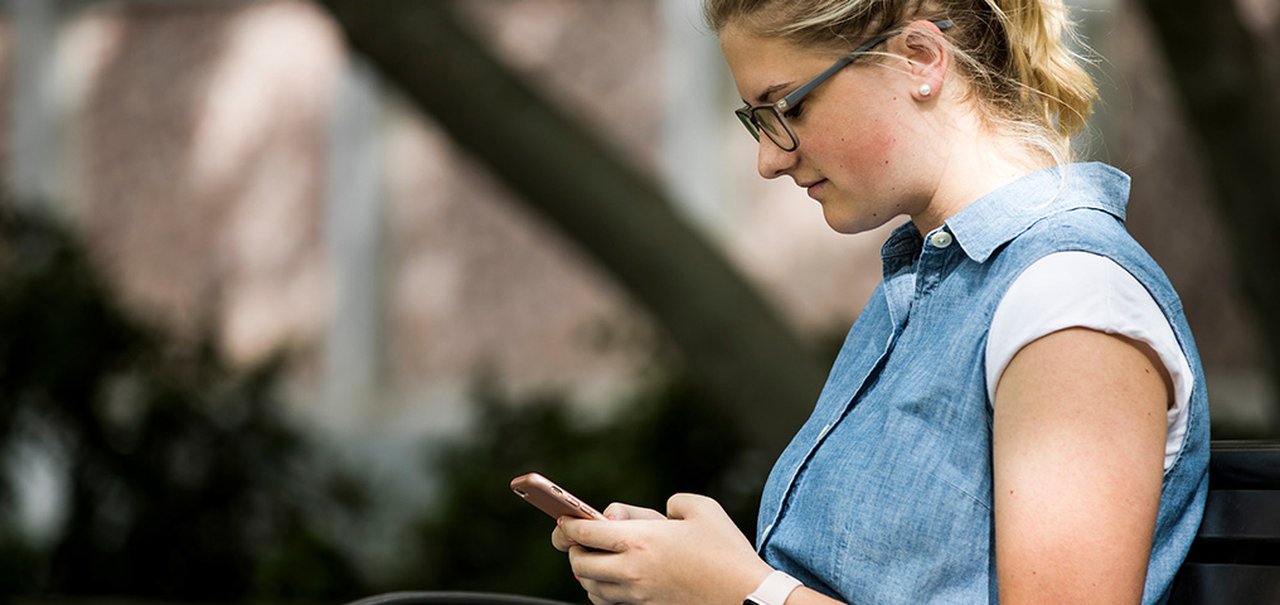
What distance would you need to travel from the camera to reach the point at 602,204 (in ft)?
13.6

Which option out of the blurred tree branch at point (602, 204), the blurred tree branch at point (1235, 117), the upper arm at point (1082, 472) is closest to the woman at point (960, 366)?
the upper arm at point (1082, 472)

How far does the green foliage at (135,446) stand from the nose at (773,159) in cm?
403

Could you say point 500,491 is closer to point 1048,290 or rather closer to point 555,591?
point 555,591

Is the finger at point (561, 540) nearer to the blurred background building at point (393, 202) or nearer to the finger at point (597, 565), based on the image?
the finger at point (597, 565)

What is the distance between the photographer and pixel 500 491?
539 centimetres

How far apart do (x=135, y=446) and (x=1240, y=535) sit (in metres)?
4.61

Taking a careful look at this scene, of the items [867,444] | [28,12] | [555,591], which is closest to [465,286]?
[555,591]

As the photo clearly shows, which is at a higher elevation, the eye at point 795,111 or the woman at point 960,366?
the eye at point 795,111

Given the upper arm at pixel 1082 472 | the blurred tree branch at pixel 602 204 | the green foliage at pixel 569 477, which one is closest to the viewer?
the upper arm at pixel 1082 472

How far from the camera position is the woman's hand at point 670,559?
4.86 ft

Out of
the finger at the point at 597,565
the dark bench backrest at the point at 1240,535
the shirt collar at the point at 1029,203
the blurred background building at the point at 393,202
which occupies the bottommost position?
the dark bench backrest at the point at 1240,535

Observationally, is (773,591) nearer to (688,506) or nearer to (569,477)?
(688,506)

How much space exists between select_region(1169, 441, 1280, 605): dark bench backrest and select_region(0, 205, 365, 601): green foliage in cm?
416

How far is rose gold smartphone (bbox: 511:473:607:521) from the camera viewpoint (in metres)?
1.53
